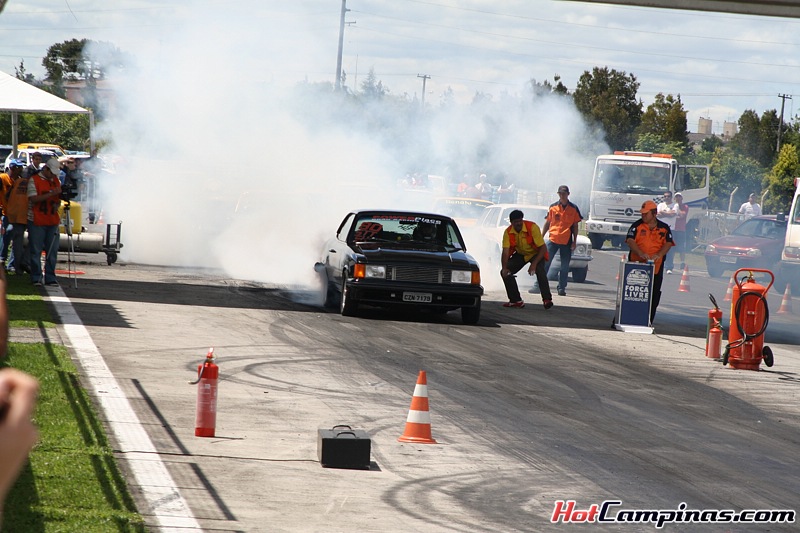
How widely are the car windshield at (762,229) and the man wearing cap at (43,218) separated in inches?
741

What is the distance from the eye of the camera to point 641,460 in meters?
7.10

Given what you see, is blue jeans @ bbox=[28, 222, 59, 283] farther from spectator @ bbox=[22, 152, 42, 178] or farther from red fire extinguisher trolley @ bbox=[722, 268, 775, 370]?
red fire extinguisher trolley @ bbox=[722, 268, 775, 370]

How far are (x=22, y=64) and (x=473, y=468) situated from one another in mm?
62408

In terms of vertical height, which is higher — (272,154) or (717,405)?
(272,154)

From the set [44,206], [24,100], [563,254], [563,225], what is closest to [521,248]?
[563,225]

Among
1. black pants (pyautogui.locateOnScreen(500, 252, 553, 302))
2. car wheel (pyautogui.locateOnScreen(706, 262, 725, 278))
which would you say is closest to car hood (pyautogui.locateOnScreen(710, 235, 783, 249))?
car wheel (pyautogui.locateOnScreen(706, 262, 725, 278))

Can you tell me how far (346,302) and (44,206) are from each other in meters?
4.65

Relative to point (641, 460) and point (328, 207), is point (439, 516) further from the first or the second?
point (328, 207)

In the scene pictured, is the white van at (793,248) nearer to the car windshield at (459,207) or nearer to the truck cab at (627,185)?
the car windshield at (459,207)

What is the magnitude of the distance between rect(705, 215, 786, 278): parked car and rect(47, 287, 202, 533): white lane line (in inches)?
784

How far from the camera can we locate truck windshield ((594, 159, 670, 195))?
3369 cm

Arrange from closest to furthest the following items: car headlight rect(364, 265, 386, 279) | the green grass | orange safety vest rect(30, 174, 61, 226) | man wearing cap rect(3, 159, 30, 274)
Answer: the green grass
car headlight rect(364, 265, 386, 279)
orange safety vest rect(30, 174, 61, 226)
man wearing cap rect(3, 159, 30, 274)

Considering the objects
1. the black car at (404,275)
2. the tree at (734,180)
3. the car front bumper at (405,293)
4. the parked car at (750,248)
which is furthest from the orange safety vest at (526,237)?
the tree at (734,180)

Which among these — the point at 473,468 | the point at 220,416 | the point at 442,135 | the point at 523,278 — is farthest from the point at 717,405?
the point at 442,135
